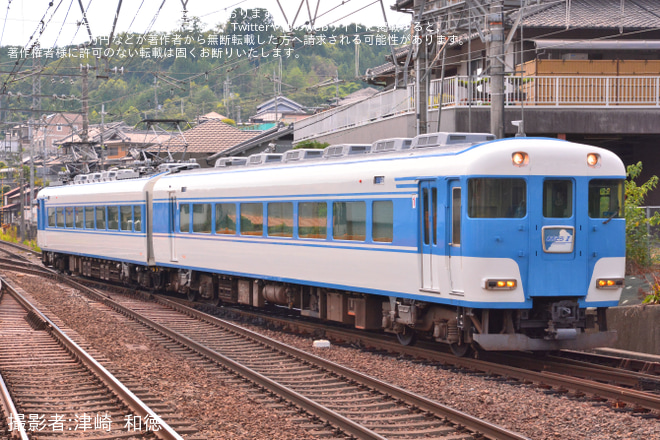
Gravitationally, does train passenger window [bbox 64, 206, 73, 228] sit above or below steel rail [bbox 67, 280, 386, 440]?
above

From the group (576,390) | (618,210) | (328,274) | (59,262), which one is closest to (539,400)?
(576,390)

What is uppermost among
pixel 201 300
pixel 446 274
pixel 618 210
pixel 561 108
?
pixel 561 108

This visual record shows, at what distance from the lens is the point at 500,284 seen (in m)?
10.9

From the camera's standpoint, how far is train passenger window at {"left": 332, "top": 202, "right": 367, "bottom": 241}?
13.3 m

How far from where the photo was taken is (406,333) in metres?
13.1

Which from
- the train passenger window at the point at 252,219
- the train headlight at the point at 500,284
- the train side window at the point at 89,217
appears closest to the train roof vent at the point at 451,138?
the train headlight at the point at 500,284

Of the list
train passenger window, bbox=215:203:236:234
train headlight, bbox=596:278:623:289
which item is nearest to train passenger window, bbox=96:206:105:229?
train passenger window, bbox=215:203:236:234

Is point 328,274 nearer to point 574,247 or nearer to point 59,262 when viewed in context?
point 574,247

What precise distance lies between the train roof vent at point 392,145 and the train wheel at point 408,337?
8.88 feet

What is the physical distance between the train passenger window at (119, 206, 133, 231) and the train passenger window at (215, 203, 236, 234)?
543cm

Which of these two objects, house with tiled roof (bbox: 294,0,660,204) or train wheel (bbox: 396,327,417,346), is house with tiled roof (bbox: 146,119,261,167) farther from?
train wheel (bbox: 396,327,417,346)

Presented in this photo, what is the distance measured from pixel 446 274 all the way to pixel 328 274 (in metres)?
3.23

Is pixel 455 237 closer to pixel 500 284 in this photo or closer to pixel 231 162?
pixel 500 284

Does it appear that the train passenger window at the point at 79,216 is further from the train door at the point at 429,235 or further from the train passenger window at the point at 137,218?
the train door at the point at 429,235
